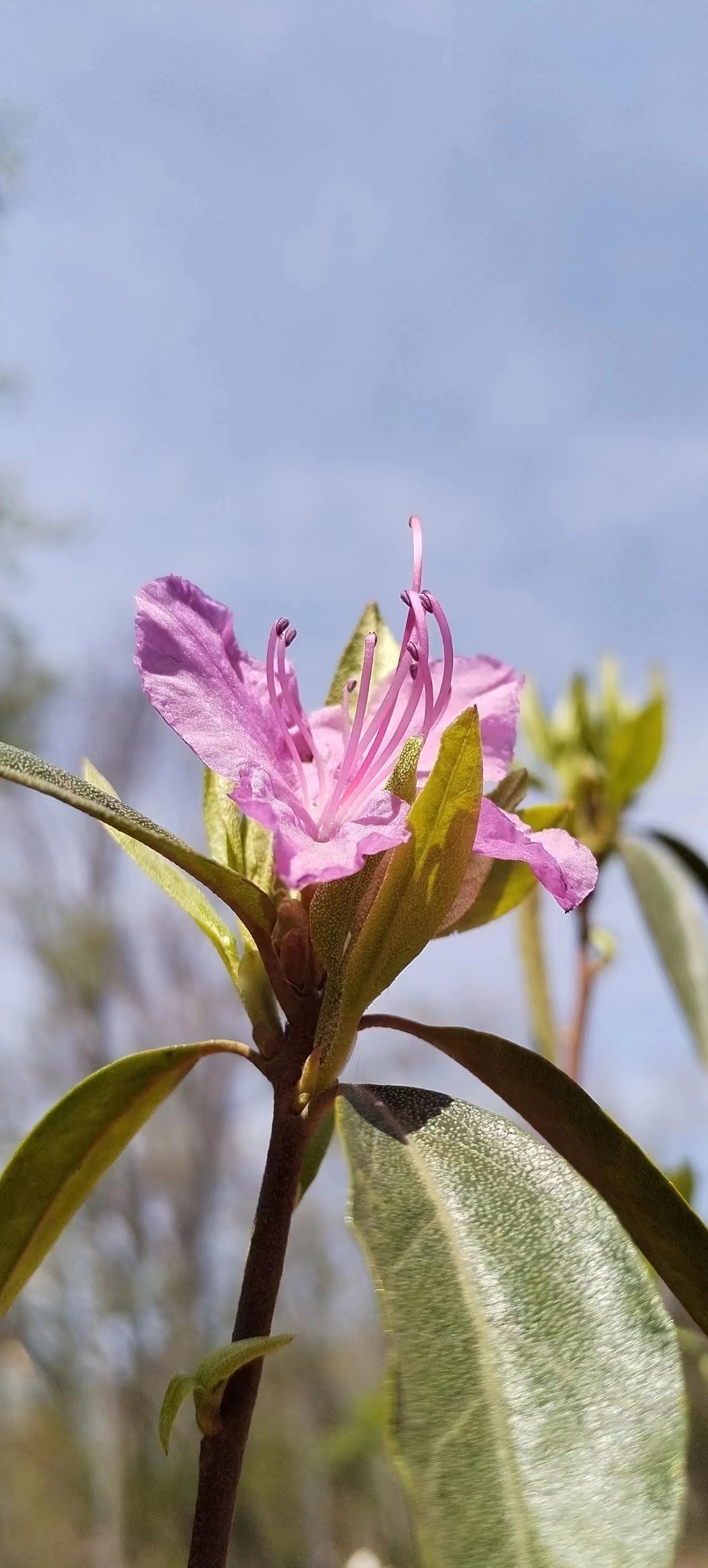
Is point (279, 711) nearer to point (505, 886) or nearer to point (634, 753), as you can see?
point (505, 886)

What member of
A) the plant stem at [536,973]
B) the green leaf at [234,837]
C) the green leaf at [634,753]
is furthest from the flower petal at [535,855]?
the green leaf at [634,753]

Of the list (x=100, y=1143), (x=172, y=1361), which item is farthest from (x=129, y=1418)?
(x=100, y=1143)

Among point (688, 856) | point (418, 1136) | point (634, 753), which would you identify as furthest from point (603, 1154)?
point (634, 753)

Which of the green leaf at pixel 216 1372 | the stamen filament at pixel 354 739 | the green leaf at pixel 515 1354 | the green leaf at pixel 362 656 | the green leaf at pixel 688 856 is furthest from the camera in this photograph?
the green leaf at pixel 688 856

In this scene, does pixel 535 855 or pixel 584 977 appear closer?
pixel 535 855

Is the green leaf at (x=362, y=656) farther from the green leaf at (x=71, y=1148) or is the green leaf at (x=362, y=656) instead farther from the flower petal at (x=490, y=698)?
the green leaf at (x=71, y=1148)

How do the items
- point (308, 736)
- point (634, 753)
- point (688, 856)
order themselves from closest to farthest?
point (308, 736)
point (688, 856)
point (634, 753)

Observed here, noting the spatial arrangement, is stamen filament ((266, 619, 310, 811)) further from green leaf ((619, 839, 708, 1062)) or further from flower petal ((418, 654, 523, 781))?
green leaf ((619, 839, 708, 1062))
